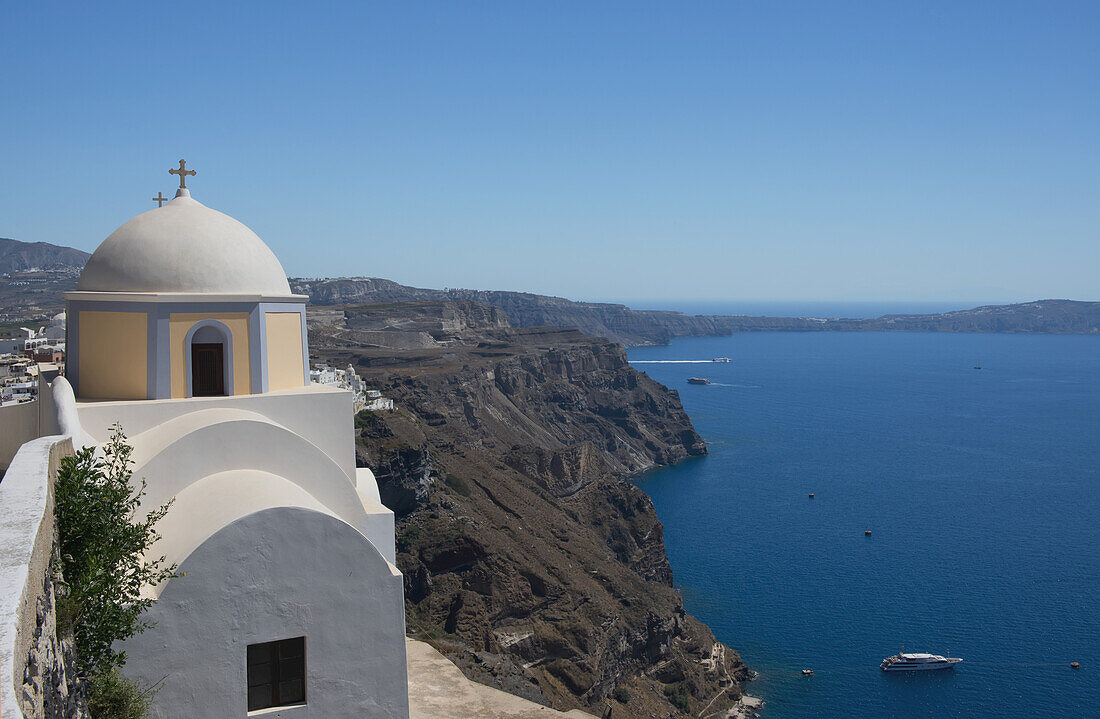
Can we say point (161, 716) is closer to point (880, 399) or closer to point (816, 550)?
point (816, 550)

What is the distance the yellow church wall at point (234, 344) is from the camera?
12.3 m

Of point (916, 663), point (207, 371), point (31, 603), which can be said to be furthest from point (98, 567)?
point (916, 663)

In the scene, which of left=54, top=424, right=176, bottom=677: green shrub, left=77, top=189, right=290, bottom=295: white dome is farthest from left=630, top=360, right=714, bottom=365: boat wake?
left=54, top=424, right=176, bottom=677: green shrub

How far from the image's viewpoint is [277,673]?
33.0 ft

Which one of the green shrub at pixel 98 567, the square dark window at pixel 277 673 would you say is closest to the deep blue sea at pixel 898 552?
the square dark window at pixel 277 673

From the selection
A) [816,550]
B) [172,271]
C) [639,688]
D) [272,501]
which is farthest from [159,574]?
[816,550]

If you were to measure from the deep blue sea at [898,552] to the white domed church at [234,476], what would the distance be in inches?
1215

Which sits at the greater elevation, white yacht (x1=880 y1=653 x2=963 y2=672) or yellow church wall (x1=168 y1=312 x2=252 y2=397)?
yellow church wall (x1=168 y1=312 x2=252 y2=397)

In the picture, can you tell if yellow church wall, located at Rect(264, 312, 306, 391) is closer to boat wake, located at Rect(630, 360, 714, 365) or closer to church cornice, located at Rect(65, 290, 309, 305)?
church cornice, located at Rect(65, 290, 309, 305)

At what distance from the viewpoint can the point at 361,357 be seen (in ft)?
290

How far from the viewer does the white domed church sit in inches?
376

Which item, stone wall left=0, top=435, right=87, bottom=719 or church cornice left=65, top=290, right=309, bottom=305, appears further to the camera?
church cornice left=65, top=290, right=309, bottom=305

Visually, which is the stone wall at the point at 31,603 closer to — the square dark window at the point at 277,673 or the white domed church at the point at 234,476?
the white domed church at the point at 234,476

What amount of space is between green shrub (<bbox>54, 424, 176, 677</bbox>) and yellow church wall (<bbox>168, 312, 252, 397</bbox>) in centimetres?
312
